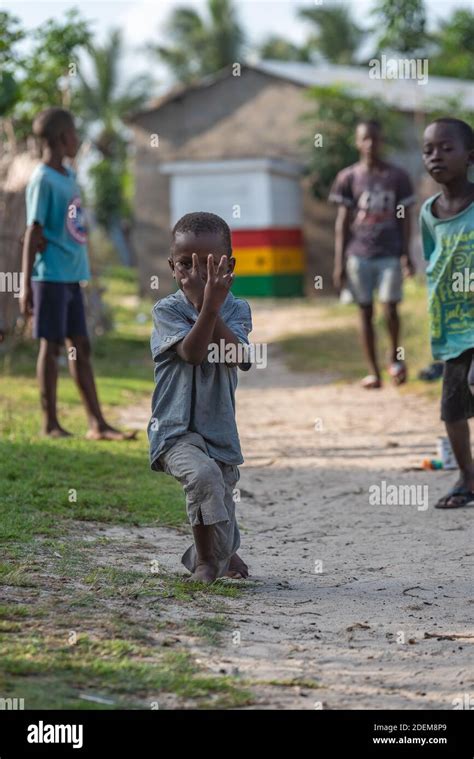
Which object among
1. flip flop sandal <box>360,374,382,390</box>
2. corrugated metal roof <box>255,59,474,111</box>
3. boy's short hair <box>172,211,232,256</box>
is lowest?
flip flop sandal <box>360,374,382,390</box>

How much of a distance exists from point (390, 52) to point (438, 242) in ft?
40.0

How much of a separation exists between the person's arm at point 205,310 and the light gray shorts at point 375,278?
19.0 feet

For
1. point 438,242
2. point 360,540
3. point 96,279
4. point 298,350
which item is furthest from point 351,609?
point 96,279

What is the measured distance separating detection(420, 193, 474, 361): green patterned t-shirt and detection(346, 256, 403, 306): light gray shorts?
406 centimetres

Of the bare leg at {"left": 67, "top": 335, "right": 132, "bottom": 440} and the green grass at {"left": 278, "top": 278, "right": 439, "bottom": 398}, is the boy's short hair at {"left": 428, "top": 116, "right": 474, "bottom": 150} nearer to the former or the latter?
the bare leg at {"left": 67, "top": 335, "right": 132, "bottom": 440}

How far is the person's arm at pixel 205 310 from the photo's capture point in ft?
13.6

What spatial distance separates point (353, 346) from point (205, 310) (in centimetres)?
977

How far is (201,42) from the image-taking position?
144ft

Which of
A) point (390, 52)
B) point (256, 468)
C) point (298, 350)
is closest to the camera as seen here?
point (256, 468)

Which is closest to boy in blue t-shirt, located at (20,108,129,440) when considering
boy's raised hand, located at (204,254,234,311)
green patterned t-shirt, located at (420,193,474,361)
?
green patterned t-shirt, located at (420,193,474,361)

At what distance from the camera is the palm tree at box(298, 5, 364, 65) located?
4256 cm

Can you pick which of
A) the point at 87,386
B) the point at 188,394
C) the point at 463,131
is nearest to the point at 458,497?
the point at 463,131
